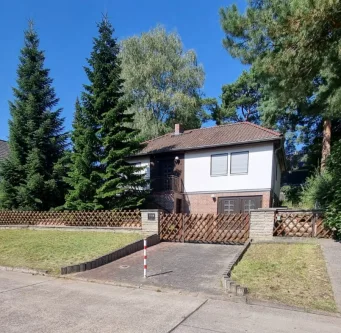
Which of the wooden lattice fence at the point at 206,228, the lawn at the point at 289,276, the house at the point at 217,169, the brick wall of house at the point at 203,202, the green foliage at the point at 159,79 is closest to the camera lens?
the lawn at the point at 289,276

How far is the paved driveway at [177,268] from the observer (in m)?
6.96

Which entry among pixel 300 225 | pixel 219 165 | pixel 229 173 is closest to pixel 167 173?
pixel 219 165

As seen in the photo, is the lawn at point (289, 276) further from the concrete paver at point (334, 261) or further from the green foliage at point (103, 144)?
the green foliage at point (103, 144)

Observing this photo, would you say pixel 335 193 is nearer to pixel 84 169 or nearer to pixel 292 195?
pixel 84 169

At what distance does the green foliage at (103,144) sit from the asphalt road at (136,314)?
9228 millimetres

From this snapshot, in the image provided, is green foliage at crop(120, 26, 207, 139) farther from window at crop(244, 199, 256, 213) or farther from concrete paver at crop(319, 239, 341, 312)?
concrete paver at crop(319, 239, 341, 312)

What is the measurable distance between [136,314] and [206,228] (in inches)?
309

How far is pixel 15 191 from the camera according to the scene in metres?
18.4

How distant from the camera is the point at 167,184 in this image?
2072 centimetres

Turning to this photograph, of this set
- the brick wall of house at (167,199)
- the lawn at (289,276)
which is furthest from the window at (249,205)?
the lawn at (289,276)

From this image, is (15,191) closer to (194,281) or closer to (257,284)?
(194,281)

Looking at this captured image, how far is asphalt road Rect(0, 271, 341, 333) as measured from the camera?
4.52 m

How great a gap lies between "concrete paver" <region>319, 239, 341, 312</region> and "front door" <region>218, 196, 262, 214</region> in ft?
25.2

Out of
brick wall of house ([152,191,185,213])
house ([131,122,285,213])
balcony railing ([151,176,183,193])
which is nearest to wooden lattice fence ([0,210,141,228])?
house ([131,122,285,213])
